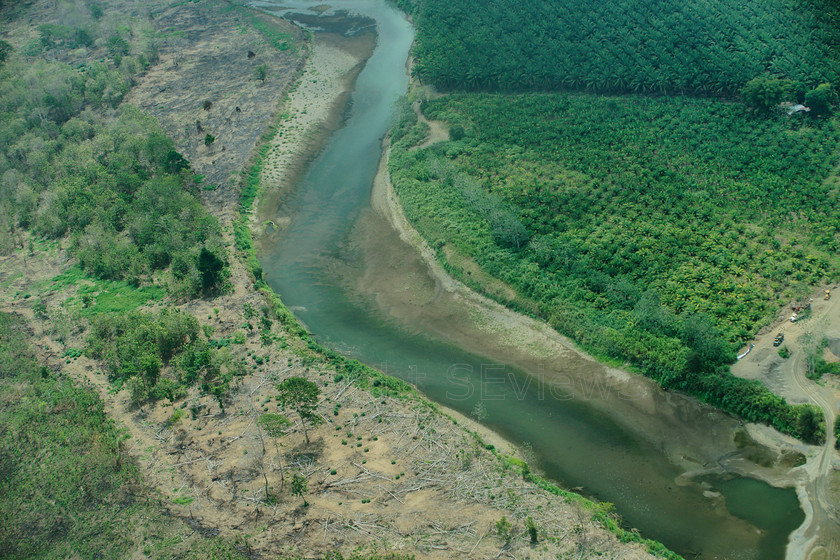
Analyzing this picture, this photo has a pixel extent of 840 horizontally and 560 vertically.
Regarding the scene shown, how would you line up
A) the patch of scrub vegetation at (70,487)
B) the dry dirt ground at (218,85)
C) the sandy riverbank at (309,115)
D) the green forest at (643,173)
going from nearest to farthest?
the patch of scrub vegetation at (70,487)
the green forest at (643,173)
the sandy riverbank at (309,115)
the dry dirt ground at (218,85)

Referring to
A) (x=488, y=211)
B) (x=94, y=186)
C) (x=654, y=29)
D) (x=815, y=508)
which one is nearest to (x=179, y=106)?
Answer: (x=94, y=186)

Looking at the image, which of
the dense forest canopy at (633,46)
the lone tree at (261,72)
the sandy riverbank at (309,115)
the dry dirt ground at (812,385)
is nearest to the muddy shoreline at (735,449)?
the dry dirt ground at (812,385)

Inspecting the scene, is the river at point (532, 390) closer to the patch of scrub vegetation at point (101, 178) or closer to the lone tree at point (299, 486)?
the patch of scrub vegetation at point (101, 178)

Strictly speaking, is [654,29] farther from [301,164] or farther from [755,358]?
[755,358]

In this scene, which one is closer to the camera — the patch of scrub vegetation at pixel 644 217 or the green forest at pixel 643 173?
the patch of scrub vegetation at pixel 644 217

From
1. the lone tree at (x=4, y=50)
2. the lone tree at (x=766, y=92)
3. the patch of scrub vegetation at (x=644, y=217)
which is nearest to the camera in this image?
the patch of scrub vegetation at (x=644, y=217)

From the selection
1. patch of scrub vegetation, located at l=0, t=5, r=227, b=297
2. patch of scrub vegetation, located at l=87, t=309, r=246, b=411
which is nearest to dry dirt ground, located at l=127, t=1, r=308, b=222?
patch of scrub vegetation, located at l=0, t=5, r=227, b=297
